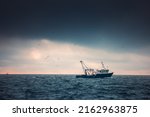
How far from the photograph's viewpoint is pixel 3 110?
18031 mm

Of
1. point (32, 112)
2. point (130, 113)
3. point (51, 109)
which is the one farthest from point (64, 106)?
point (130, 113)

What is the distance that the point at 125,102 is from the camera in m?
19.6

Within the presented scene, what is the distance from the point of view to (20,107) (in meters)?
18.5

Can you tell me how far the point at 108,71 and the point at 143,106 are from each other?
124 metres

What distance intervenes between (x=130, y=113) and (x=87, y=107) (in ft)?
10.6

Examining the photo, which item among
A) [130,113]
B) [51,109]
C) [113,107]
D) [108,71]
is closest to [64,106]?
[51,109]

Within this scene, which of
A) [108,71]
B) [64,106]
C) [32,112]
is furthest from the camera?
[108,71]

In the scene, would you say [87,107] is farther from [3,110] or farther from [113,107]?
[3,110]

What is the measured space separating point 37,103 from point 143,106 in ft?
26.2

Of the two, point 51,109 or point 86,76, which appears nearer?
point 51,109

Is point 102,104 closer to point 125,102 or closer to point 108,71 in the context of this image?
point 125,102

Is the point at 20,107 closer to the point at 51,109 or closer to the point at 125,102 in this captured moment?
the point at 51,109

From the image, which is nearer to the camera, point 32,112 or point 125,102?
point 32,112

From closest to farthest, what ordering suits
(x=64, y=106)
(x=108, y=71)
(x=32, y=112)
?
(x=32, y=112), (x=64, y=106), (x=108, y=71)
